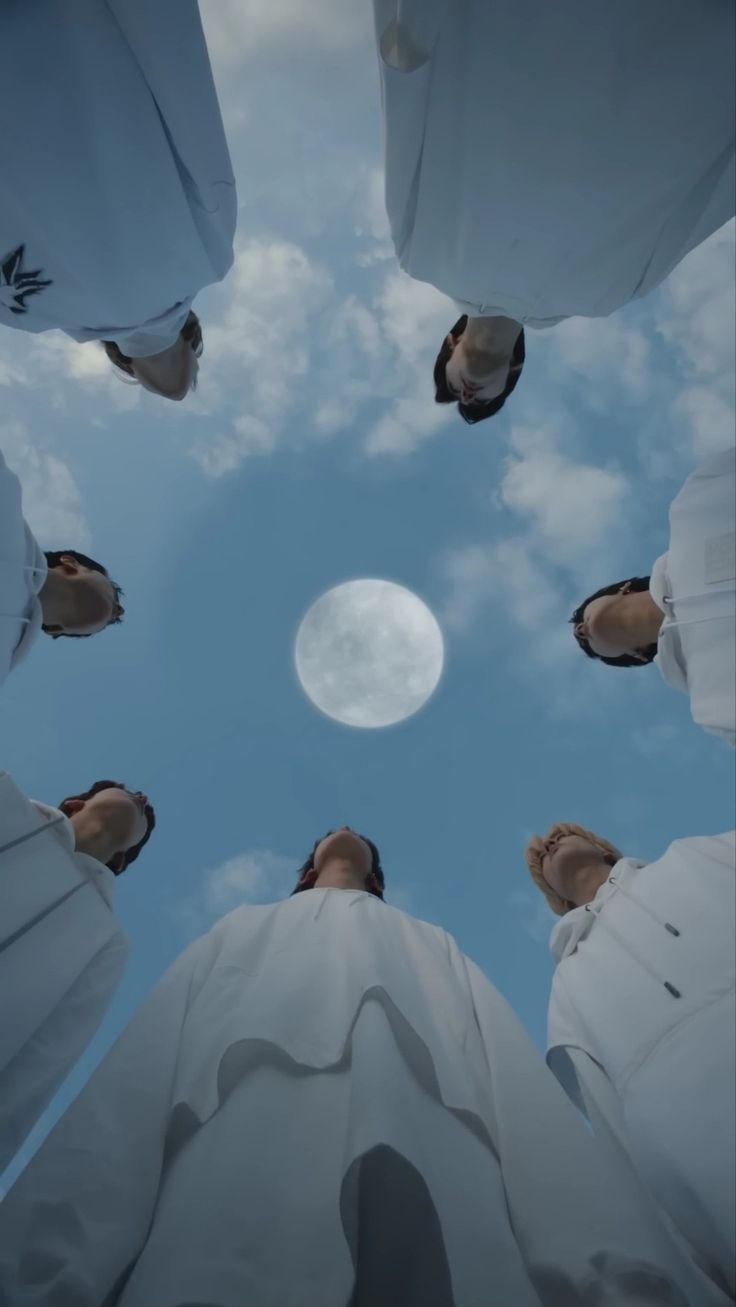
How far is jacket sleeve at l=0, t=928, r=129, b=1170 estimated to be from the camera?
2549 millimetres

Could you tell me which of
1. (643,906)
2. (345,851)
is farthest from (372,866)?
(643,906)

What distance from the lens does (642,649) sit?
388 cm

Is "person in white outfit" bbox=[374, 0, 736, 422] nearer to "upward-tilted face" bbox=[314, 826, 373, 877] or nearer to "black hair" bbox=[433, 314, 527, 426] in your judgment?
"black hair" bbox=[433, 314, 527, 426]

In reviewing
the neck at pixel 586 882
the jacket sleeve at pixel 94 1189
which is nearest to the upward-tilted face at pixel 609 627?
the neck at pixel 586 882

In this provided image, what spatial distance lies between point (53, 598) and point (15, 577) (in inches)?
30.4

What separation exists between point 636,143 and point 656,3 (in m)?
0.42

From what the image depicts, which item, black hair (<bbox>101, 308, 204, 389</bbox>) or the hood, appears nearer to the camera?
the hood

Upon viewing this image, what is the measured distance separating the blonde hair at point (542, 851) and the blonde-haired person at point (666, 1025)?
2.88 feet

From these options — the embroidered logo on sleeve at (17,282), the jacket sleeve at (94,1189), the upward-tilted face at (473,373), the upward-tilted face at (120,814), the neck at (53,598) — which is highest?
the upward-tilted face at (473,373)

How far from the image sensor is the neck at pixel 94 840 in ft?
13.2

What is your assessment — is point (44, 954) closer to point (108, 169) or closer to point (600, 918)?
point (600, 918)

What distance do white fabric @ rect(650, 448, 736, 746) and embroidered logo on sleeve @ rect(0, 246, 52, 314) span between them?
296 cm

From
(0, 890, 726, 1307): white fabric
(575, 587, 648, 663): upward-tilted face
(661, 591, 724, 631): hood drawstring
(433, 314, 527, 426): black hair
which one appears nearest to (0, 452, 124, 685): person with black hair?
(0, 890, 726, 1307): white fabric

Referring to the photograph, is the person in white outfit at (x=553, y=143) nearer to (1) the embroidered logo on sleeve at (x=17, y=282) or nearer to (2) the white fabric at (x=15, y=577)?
(1) the embroidered logo on sleeve at (x=17, y=282)
